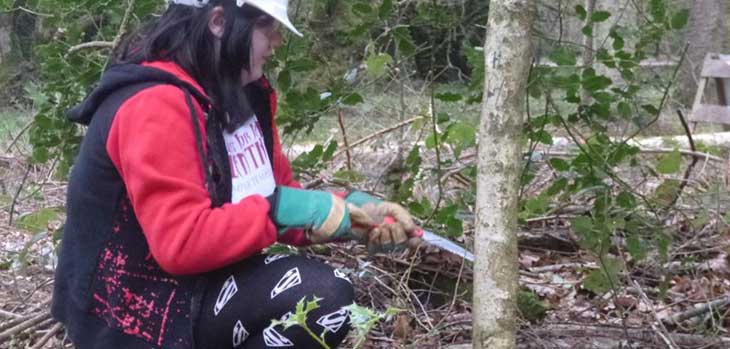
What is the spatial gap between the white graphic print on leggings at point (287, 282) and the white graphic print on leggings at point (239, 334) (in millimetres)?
110

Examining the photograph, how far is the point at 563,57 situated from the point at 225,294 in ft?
4.06

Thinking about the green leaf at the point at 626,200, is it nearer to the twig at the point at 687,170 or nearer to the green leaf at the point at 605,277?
the green leaf at the point at 605,277

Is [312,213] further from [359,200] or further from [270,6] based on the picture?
[270,6]

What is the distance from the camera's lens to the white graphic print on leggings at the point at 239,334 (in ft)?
8.05

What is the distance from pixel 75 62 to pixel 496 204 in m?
1.78

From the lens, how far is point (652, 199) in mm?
3520

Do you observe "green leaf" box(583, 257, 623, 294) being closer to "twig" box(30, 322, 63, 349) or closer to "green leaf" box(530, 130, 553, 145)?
"green leaf" box(530, 130, 553, 145)

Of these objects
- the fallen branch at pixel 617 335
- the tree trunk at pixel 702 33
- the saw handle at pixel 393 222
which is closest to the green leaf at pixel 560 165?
the fallen branch at pixel 617 335

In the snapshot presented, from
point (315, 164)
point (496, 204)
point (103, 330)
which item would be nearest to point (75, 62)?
point (315, 164)

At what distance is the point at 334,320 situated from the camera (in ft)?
8.05

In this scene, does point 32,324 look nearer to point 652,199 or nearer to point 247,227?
point 247,227

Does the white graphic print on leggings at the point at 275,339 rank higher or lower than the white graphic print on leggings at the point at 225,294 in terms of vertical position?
lower

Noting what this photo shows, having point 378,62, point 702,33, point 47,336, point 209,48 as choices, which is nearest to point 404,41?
point 378,62

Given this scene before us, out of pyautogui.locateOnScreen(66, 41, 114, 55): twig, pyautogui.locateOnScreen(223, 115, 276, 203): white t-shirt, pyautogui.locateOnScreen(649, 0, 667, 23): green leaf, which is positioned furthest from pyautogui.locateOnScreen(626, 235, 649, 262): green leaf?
pyautogui.locateOnScreen(66, 41, 114, 55): twig
